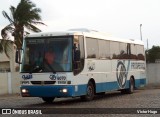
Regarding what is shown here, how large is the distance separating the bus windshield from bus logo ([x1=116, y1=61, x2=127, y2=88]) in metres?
6.50

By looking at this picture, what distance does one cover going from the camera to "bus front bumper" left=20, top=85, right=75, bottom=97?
20797 mm

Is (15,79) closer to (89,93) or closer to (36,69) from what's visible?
(89,93)

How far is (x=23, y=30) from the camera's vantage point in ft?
154

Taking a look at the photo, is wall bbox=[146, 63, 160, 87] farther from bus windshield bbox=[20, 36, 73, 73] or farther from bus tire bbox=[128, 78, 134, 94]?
bus windshield bbox=[20, 36, 73, 73]

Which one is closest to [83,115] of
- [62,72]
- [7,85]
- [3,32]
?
[62,72]

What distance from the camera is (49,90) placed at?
825 inches

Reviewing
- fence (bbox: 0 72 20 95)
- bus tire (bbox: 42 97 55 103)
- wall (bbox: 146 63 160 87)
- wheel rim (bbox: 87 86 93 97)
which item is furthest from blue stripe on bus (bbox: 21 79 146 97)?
wall (bbox: 146 63 160 87)

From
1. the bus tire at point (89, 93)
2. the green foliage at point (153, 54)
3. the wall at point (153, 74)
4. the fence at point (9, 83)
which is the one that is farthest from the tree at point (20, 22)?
the green foliage at point (153, 54)

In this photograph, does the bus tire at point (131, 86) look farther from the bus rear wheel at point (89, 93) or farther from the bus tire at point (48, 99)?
the bus tire at point (48, 99)

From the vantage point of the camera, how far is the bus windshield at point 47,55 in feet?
69.0

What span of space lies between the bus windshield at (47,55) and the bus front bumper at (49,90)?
0.69m

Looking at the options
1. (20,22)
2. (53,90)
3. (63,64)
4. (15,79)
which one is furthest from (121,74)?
(20,22)

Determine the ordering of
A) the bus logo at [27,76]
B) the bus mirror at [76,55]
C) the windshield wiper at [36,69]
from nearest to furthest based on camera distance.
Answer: the bus mirror at [76,55], the windshield wiper at [36,69], the bus logo at [27,76]

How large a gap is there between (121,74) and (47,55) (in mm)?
7467
